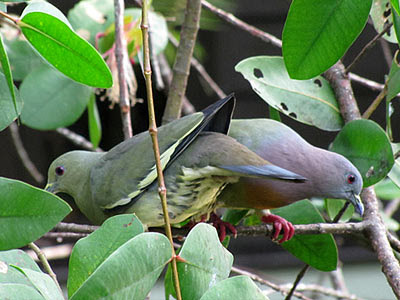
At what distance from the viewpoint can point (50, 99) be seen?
4.83ft

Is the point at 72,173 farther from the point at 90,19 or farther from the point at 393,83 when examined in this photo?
the point at 393,83

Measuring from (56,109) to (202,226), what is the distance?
84 cm

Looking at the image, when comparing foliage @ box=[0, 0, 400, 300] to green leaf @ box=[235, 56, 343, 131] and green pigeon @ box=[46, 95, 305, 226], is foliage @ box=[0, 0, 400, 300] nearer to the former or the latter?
green leaf @ box=[235, 56, 343, 131]

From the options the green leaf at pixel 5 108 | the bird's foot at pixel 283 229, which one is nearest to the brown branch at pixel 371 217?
the bird's foot at pixel 283 229

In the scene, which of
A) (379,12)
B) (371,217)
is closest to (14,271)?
(371,217)

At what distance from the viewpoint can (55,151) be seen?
11.5 ft

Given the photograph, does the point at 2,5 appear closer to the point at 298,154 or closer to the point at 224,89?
the point at 298,154

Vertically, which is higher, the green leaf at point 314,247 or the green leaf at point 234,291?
the green leaf at point 234,291

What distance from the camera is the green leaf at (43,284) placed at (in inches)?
24.8

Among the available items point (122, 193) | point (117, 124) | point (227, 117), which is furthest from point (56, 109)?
point (117, 124)

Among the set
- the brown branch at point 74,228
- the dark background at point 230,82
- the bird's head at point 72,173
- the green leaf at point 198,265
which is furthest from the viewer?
the dark background at point 230,82

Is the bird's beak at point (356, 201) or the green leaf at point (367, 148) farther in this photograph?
the bird's beak at point (356, 201)

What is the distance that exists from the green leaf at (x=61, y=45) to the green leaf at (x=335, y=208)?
2.67 feet

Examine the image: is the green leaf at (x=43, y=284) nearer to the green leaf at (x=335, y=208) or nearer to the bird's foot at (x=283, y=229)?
the bird's foot at (x=283, y=229)
